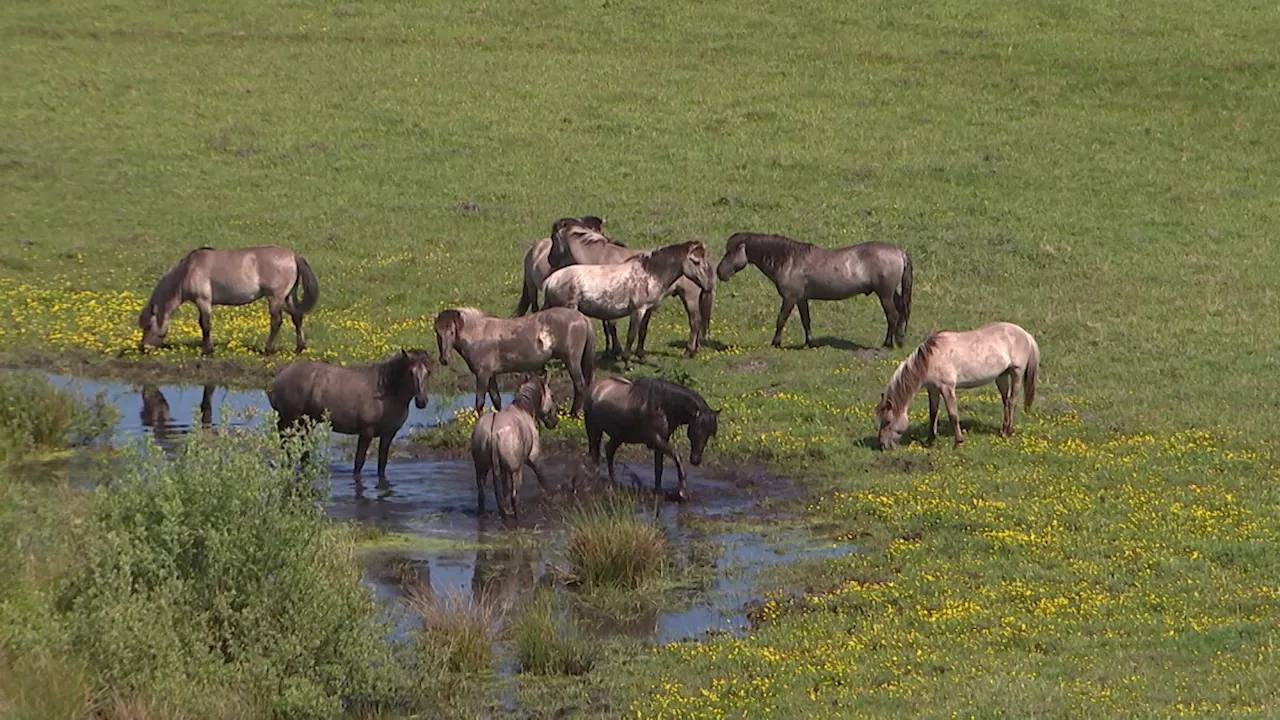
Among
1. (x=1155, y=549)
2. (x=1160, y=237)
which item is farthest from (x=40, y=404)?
(x=1160, y=237)

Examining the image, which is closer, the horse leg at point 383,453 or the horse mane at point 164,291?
the horse leg at point 383,453

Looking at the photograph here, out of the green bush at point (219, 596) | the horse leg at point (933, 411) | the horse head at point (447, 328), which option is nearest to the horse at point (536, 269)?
the horse head at point (447, 328)

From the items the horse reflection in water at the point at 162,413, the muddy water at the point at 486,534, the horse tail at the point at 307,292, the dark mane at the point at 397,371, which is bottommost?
the horse reflection in water at the point at 162,413

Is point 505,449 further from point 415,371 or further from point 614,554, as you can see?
point 614,554

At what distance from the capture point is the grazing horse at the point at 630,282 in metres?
22.8

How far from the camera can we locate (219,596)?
38.2 feet

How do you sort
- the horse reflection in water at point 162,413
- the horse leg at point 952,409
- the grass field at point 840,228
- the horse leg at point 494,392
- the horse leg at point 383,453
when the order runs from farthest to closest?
1. the horse leg at point 494,392
2. the horse reflection in water at point 162,413
3. the horse leg at point 952,409
4. the horse leg at point 383,453
5. the grass field at point 840,228

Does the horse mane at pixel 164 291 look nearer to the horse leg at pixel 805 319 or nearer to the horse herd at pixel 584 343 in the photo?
the horse herd at pixel 584 343

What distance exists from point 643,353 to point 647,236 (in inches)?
289

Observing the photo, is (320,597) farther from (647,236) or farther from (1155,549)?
(647,236)

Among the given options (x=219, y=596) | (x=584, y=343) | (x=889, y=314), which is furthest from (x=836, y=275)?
(x=219, y=596)

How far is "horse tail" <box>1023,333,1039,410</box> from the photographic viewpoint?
65.1ft

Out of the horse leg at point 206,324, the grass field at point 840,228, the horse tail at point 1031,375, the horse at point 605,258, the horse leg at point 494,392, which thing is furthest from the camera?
the horse at point 605,258

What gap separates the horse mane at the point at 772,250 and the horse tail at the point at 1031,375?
5.28m
